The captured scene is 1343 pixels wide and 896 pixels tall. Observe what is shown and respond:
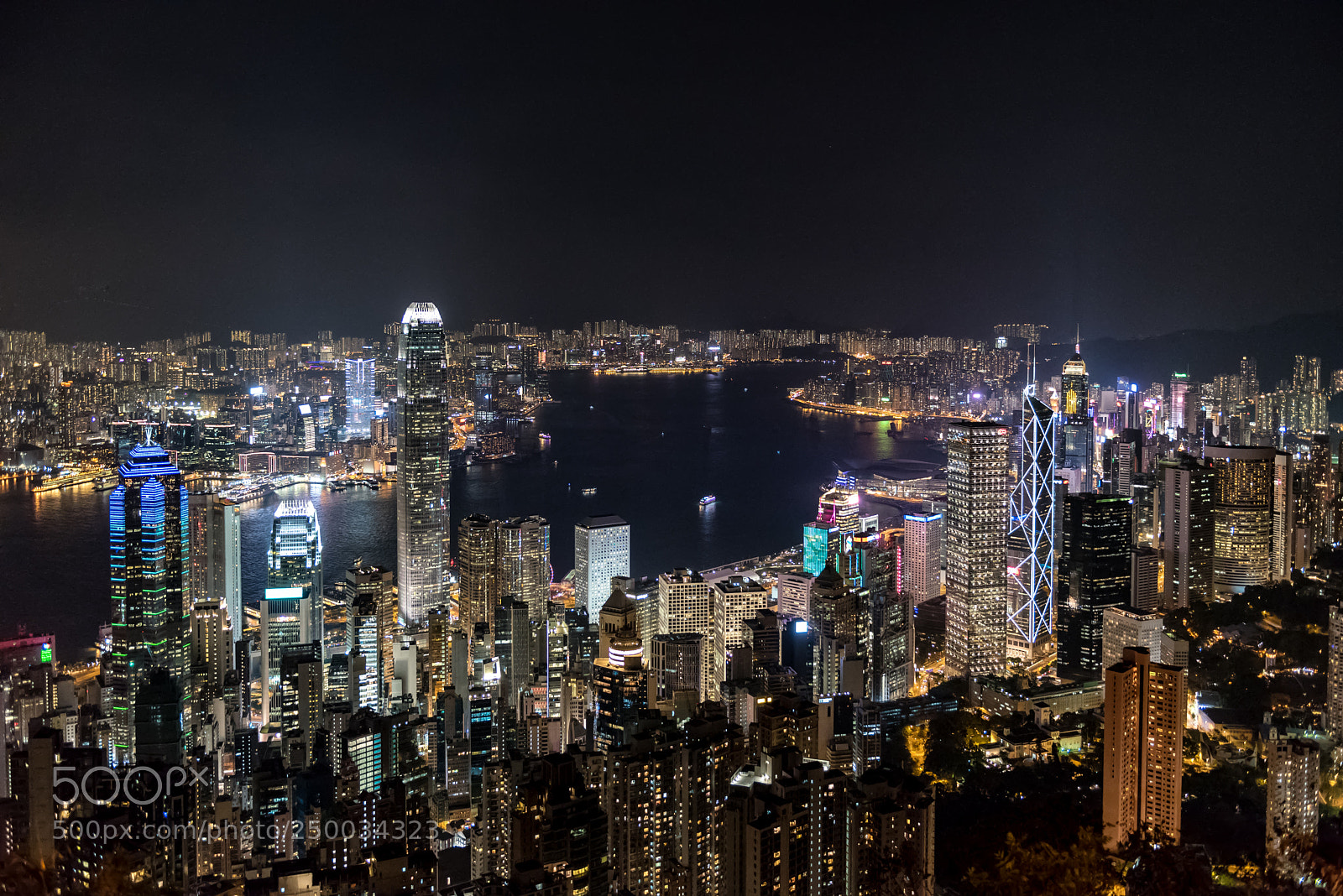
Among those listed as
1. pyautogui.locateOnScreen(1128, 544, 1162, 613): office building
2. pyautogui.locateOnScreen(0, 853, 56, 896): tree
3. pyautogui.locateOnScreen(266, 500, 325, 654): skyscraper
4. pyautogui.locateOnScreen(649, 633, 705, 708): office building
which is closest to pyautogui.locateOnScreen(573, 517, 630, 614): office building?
pyautogui.locateOnScreen(649, 633, 705, 708): office building

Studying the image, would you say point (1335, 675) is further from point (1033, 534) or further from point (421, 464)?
point (421, 464)

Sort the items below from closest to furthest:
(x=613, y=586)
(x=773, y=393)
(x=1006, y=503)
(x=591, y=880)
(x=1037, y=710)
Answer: (x=591, y=880) → (x=1037, y=710) → (x=613, y=586) → (x=1006, y=503) → (x=773, y=393)

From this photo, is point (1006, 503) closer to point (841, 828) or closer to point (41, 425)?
point (841, 828)

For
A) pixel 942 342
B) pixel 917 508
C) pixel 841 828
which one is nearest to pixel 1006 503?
pixel 917 508

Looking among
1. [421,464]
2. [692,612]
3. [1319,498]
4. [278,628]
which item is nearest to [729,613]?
[692,612]

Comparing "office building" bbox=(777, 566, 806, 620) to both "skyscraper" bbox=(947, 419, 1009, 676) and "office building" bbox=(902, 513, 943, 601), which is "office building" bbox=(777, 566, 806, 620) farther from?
"office building" bbox=(902, 513, 943, 601)

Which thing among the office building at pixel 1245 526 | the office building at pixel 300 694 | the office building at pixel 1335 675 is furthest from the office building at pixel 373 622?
the office building at pixel 1245 526

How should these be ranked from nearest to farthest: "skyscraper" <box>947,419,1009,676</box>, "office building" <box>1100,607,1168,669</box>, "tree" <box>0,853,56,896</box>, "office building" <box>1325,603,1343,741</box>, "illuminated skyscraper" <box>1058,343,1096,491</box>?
1. "tree" <box>0,853,56,896</box>
2. "office building" <box>1325,603,1343,741</box>
3. "office building" <box>1100,607,1168,669</box>
4. "skyscraper" <box>947,419,1009,676</box>
5. "illuminated skyscraper" <box>1058,343,1096,491</box>
